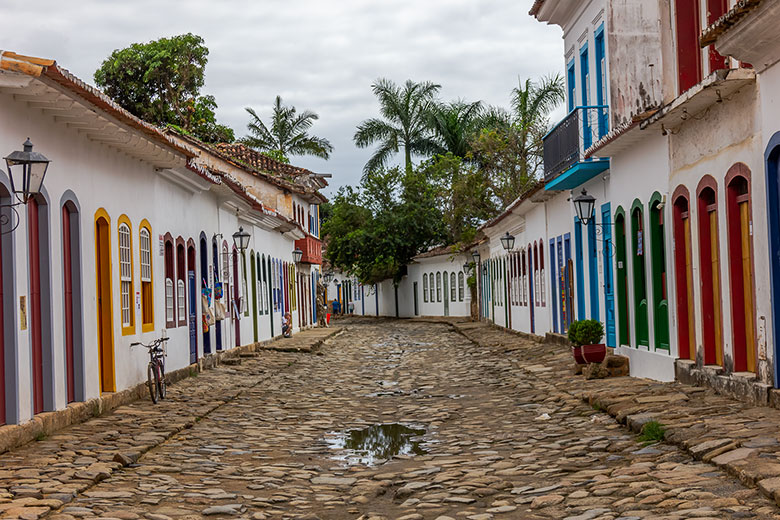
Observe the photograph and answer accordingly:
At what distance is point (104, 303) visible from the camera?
12789mm

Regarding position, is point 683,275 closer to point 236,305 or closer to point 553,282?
point 553,282

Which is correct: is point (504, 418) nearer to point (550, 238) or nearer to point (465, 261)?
point (550, 238)

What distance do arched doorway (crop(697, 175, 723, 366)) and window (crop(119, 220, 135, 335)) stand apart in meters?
7.48

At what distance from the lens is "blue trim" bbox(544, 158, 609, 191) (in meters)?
16.6

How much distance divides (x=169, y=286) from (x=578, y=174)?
724 centimetres

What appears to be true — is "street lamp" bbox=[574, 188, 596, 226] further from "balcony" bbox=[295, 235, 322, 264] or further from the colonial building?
"balcony" bbox=[295, 235, 322, 264]

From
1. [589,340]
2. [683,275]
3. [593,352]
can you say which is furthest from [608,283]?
[683,275]

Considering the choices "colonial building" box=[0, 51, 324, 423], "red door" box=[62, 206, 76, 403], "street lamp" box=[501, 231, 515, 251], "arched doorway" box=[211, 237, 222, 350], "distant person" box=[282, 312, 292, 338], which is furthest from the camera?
"distant person" box=[282, 312, 292, 338]

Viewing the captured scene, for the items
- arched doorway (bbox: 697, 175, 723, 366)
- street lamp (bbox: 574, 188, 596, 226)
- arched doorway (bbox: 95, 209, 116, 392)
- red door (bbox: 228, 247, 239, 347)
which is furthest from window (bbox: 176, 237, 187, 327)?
arched doorway (bbox: 697, 175, 723, 366)

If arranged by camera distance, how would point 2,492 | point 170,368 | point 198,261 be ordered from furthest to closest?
point 198,261 < point 170,368 < point 2,492

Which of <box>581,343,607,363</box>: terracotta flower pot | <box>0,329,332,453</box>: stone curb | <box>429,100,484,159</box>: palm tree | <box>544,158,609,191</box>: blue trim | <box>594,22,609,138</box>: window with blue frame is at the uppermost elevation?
<box>429,100,484,159</box>: palm tree

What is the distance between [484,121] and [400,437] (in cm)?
3698

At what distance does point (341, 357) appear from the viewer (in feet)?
78.3

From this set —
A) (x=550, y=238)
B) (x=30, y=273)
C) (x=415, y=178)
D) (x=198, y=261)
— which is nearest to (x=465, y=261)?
(x=415, y=178)
